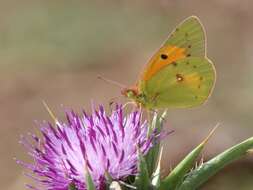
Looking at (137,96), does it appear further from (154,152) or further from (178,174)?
(178,174)

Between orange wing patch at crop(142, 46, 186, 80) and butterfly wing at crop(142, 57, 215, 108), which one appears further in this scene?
butterfly wing at crop(142, 57, 215, 108)

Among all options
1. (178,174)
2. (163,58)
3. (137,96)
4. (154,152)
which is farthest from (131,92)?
(178,174)

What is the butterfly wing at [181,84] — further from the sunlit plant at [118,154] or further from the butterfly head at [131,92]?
the sunlit plant at [118,154]

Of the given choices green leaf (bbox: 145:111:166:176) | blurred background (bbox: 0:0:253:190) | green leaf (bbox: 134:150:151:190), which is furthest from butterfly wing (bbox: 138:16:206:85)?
blurred background (bbox: 0:0:253:190)

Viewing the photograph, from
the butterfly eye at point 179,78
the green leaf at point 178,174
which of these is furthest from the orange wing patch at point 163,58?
the green leaf at point 178,174

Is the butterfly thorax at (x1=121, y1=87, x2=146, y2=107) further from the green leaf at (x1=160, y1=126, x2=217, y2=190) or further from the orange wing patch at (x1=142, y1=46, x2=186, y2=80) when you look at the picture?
the green leaf at (x1=160, y1=126, x2=217, y2=190)

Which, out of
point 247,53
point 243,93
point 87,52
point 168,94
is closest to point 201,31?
point 168,94

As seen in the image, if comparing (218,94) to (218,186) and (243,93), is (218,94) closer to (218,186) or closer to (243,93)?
(243,93)
